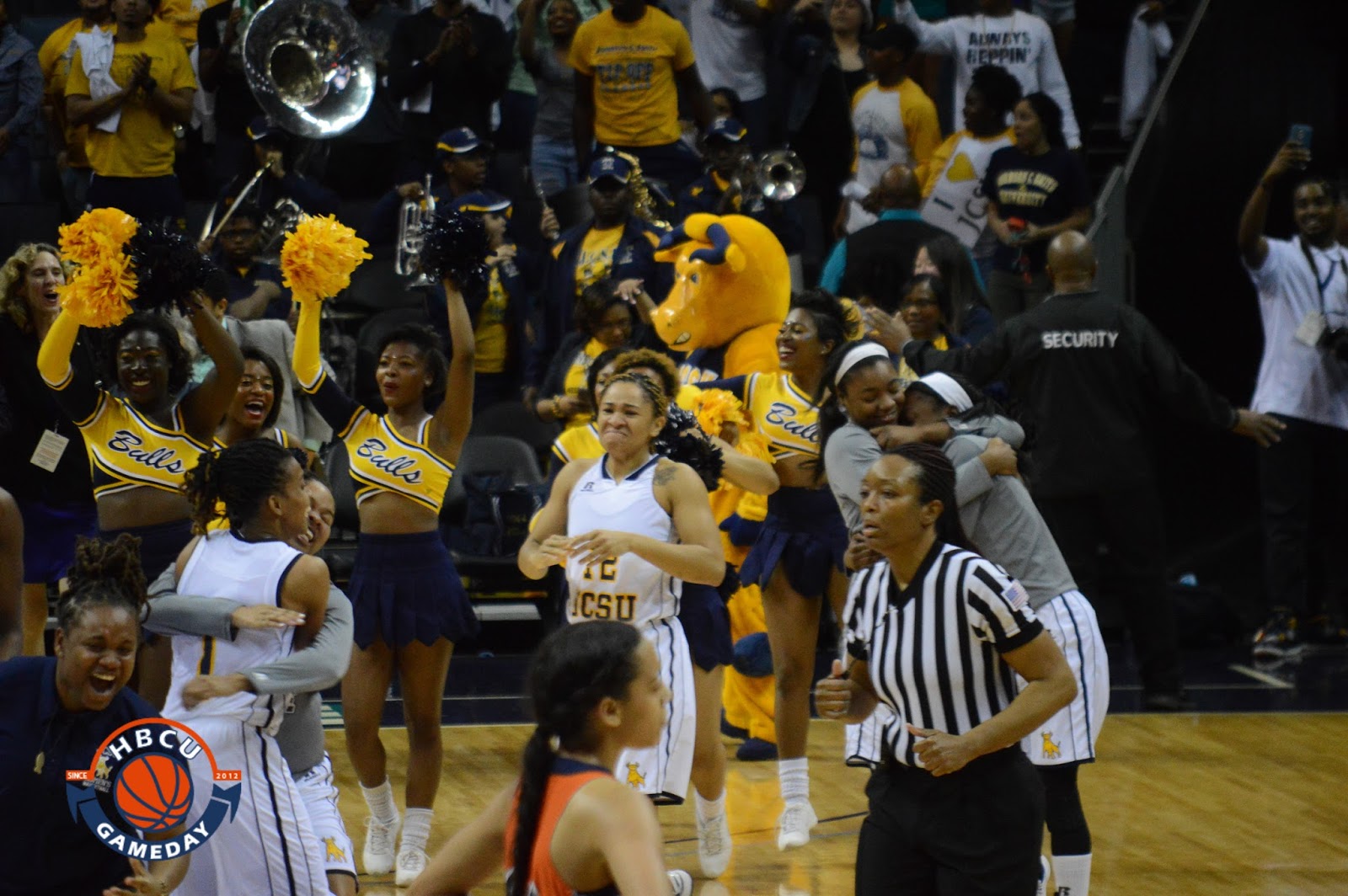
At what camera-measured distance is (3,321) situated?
6613 millimetres

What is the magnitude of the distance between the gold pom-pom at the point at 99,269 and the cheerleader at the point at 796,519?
242 cm

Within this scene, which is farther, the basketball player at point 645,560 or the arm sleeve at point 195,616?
the basketball player at point 645,560

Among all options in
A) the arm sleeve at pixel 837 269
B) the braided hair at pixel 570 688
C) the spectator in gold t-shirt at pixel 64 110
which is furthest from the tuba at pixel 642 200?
the braided hair at pixel 570 688

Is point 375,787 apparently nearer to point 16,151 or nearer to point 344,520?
point 344,520

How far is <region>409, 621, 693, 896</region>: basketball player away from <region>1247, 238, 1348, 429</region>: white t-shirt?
7.16 m

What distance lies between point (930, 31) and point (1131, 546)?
3.92m

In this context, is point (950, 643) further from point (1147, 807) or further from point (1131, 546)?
point (1131, 546)

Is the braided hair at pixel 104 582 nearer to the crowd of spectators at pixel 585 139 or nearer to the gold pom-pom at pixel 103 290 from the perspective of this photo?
the gold pom-pom at pixel 103 290

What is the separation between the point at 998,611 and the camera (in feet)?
12.7

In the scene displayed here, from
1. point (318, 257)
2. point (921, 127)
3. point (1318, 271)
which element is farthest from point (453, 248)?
point (1318, 271)

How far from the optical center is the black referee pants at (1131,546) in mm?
7984

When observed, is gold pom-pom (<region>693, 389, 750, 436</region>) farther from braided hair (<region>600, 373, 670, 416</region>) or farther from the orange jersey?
the orange jersey

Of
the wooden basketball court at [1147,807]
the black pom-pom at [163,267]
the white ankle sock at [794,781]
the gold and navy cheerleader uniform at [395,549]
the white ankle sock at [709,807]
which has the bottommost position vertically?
the wooden basketball court at [1147,807]

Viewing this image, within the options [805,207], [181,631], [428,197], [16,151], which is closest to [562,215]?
[428,197]
